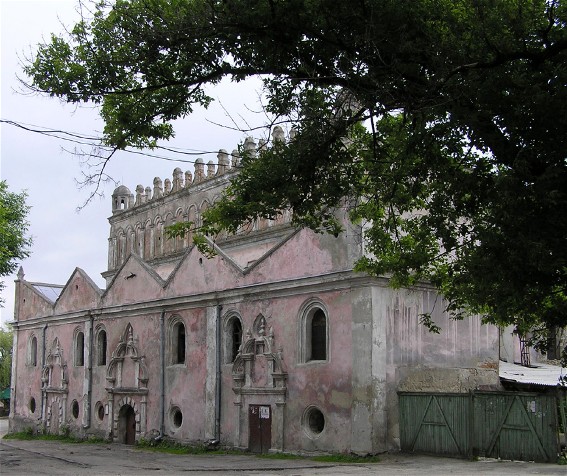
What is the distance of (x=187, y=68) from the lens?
1130cm

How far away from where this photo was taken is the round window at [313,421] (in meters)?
21.0

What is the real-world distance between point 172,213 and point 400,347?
16.9 m

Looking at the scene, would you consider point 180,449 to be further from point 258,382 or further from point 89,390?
point 89,390

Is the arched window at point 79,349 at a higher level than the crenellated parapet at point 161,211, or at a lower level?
lower

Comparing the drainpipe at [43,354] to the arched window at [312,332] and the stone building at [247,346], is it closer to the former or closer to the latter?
the stone building at [247,346]

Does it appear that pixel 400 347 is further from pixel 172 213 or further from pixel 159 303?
pixel 172 213

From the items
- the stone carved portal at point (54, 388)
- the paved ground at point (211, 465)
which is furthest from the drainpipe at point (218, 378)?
the stone carved portal at point (54, 388)

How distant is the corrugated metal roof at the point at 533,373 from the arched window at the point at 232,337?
8.51 metres

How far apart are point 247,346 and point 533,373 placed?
35.1 feet

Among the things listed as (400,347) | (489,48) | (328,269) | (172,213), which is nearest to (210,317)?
(328,269)

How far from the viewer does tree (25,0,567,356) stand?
9.40m

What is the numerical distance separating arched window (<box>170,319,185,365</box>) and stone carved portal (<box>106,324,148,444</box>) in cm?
159

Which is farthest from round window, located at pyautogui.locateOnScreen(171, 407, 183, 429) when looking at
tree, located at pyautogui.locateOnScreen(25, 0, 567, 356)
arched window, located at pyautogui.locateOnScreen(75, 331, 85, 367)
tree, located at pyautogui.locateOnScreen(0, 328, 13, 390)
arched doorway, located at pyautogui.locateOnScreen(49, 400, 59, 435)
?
tree, located at pyautogui.locateOnScreen(0, 328, 13, 390)

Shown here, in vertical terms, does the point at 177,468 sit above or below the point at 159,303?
below
